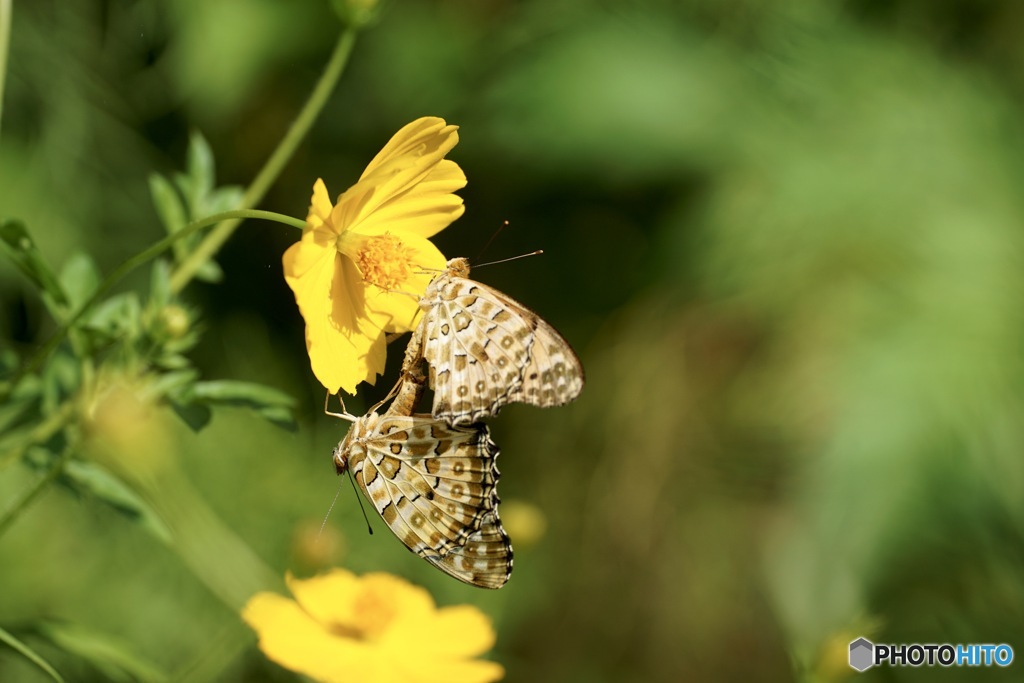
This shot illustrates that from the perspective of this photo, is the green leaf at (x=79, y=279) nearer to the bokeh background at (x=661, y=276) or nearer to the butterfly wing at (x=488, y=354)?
the butterfly wing at (x=488, y=354)

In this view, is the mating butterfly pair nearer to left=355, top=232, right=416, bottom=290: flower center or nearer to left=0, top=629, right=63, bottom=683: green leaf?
left=355, top=232, right=416, bottom=290: flower center

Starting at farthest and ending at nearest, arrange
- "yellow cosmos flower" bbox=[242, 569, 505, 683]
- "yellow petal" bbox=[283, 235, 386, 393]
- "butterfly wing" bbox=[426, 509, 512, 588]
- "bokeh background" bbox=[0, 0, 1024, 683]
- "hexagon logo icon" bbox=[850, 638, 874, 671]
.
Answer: "bokeh background" bbox=[0, 0, 1024, 683] < "hexagon logo icon" bbox=[850, 638, 874, 671] < "yellow cosmos flower" bbox=[242, 569, 505, 683] < "butterfly wing" bbox=[426, 509, 512, 588] < "yellow petal" bbox=[283, 235, 386, 393]

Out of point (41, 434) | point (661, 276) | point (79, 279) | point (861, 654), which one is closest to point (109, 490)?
point (41, 434)

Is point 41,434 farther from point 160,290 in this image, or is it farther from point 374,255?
point 374,255

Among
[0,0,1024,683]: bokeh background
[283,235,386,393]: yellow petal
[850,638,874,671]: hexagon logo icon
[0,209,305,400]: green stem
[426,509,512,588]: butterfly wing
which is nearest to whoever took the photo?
[0,209,305,400]: green stem

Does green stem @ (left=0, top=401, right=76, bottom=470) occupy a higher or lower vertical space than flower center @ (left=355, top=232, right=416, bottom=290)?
lower

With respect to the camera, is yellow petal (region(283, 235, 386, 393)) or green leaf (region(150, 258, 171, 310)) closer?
yellow petal (region(283, 235, 386, 393))

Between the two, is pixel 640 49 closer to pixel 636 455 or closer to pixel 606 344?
pixel 606 344

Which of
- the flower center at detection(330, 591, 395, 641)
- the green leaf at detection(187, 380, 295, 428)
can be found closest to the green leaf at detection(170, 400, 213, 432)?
the green leaf at detection(187, 380, 295, 428)

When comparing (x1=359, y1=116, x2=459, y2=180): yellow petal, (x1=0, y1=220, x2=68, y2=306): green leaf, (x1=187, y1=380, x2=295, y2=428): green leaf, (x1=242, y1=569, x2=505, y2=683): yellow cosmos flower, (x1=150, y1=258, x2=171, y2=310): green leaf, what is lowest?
(x1=242, y1=569, x2=505, y2=683): yellow cosmos flower
